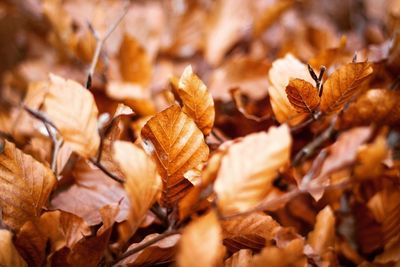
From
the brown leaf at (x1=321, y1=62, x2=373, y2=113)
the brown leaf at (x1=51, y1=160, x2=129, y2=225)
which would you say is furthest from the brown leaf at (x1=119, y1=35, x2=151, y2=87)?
the brown leaf at (x1=321, y1=62, x2=373, y2=113)

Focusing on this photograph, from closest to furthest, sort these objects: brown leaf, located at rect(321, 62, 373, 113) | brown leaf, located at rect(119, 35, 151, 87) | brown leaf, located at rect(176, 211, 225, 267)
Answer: brown leaf, located at rect(176, 211, 225, 267) → brown leaf, located at rect(321, 62, 373, 113) → brown leaf, located at rect(119, 35, 151, 87)

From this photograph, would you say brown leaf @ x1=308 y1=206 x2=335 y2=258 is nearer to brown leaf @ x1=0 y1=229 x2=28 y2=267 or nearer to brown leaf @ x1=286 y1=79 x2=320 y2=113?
brown leaf @ x1=286 y1=79 x2=320 y2=113

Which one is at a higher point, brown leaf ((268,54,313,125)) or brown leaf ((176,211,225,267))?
brown leaf ((268,54,313,125))

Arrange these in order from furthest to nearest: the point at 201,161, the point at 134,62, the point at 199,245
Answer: the point at 134,62 < the point at 201,161 < the point at 199,245

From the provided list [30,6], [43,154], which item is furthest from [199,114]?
[30,6]

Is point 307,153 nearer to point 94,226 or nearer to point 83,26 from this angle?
point 94,226

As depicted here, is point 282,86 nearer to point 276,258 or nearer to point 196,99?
point 196,99

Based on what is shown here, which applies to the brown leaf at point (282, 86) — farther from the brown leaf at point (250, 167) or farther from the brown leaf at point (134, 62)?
the brown leaf at point (134, 62)

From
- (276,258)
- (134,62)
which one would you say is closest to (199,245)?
(276,258)
